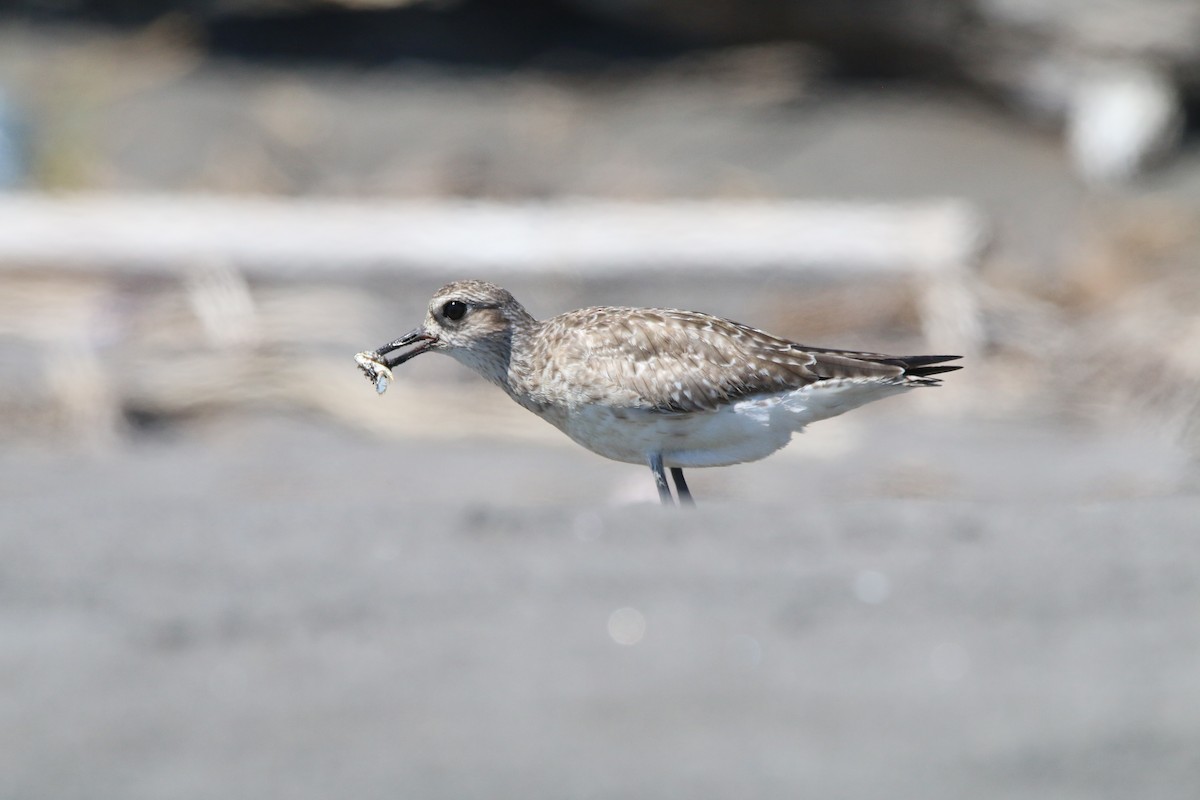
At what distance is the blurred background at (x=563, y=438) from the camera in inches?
119

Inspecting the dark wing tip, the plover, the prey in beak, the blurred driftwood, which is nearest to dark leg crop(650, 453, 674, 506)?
the plover

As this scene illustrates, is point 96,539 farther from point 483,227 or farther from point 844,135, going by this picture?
point 844,135

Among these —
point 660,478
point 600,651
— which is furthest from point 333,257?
point 600,651

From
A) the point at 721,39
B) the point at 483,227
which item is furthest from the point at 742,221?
the point at 721,39

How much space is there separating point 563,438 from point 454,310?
193 inches

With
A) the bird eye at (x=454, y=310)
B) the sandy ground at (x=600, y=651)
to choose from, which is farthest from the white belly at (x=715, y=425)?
the sandy ground at (x=600, y=651)

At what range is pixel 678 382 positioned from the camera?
543 cm

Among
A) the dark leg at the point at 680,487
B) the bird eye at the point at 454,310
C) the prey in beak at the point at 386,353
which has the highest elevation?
the bird eye at the point at 454,310

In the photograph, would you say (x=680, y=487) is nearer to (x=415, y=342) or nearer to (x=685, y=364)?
(x=685, y=364)

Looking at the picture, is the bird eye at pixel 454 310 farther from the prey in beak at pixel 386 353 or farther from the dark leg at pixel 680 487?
the dark leg at pixel 680 487

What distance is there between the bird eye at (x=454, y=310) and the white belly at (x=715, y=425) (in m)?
0.64

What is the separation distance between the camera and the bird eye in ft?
19.1

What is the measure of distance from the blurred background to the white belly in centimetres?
68

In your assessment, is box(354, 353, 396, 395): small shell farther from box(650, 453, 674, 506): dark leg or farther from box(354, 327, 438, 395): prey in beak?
box(650, 453, 674, 506): dark leg
